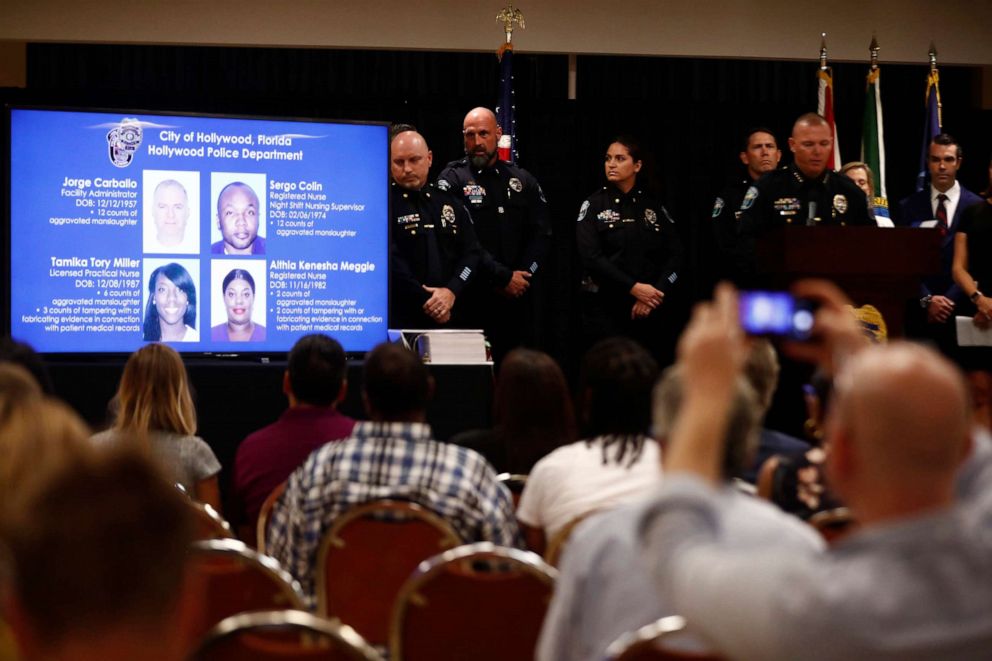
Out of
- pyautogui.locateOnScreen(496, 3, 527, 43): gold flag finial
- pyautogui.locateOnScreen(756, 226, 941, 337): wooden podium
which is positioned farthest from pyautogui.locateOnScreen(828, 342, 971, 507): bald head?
pyautogui.locateOnScreen(496, 3, 527, 43): gold flag finial

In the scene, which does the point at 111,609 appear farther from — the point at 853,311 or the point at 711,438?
the point at 853,311

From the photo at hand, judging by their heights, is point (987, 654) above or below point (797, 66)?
below

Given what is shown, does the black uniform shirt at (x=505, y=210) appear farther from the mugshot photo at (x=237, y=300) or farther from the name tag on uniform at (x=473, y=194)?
the mugshot photo at (x=237, y=300)

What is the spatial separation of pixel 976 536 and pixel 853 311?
4.71 metres

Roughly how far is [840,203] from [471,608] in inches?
201

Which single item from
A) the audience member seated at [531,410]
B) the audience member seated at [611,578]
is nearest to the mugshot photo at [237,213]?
the audience member seated at [531,410]

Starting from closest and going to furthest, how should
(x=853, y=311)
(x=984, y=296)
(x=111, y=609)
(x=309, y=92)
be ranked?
(x=111, y=609) → (x=853, y=311) → (x=984, y=296) → (x=309, y=92)

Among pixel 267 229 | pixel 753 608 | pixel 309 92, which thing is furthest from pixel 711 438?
pixel 309 92

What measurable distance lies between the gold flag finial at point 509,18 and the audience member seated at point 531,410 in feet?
16.6

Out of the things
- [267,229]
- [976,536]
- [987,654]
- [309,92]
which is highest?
[309,92]

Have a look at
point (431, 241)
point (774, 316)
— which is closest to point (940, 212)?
point (431, 241)

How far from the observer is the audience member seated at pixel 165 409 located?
3.89 m

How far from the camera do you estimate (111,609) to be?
1.07 metres

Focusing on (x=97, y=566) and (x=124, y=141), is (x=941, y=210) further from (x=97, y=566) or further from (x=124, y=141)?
(x=97, y=566)
